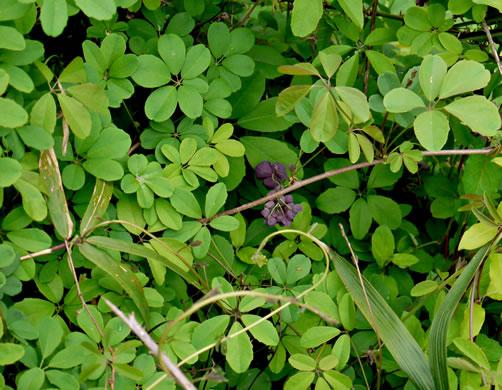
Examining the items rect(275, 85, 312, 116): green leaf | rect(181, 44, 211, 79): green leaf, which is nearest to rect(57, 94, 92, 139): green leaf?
rect(181, 44, 211, 79): green leaf

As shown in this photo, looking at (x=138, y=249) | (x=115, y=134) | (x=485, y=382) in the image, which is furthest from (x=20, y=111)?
(x=485, y=382)

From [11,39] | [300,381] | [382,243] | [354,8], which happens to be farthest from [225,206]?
[11,39]

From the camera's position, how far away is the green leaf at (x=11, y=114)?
1.19 metres

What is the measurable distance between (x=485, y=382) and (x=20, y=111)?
50.8 inches

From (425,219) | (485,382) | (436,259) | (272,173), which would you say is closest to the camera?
(485,382)

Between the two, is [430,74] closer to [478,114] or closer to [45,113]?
[478,114]

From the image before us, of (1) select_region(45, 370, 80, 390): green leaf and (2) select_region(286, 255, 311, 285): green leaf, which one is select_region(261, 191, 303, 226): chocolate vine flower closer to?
(2) select_region(286, 255, 311, 285): green leaf

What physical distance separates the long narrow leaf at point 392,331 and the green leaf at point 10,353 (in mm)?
836

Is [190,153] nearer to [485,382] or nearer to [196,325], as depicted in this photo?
[196,325]

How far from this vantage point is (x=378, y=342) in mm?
1465

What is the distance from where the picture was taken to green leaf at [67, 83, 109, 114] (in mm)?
1332

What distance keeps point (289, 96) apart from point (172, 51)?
37cm

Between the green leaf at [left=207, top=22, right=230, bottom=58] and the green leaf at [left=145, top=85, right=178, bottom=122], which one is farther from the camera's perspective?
the green leaf at [left=207, top=22, right=230, bottom=58]

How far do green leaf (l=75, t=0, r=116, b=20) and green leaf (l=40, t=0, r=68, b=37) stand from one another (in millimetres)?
42
